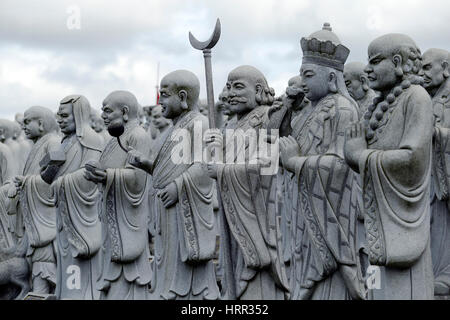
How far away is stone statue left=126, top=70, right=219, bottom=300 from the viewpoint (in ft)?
36.8

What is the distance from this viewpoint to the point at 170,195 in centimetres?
1120

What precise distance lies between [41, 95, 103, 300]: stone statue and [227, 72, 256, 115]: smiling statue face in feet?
9.79

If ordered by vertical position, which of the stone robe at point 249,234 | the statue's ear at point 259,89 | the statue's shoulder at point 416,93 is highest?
the statue's ear at point 259,89

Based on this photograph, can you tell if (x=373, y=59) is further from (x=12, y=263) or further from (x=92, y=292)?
(x=12, y=263)

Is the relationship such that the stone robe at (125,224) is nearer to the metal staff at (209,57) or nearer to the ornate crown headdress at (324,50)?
the metal staff at (209,57)

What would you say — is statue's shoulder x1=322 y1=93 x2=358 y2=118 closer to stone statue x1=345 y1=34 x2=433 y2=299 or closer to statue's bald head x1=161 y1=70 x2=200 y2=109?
stone statue x1=345 y1=34 x2=433 y2=299

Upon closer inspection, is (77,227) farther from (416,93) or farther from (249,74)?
(416,93)

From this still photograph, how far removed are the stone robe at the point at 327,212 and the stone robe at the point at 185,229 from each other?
1801mm

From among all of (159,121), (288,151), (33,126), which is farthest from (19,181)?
(288,151)

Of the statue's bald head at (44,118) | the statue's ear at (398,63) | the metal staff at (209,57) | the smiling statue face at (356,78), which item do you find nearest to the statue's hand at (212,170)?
the metal staff at (209,57)

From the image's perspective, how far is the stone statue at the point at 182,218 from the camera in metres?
11.2

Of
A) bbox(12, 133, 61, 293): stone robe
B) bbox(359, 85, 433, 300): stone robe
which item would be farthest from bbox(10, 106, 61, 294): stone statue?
bbox(359, 85, 433, 300): stone robe

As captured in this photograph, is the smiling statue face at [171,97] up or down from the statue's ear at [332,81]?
up

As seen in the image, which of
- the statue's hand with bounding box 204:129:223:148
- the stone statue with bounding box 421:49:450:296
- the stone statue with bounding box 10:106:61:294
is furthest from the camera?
the stone statue with bounding box 10:106:61:294
